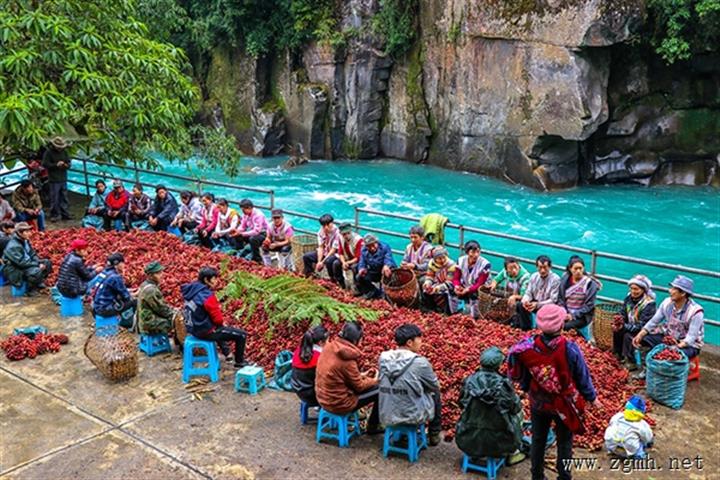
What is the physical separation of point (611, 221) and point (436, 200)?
5835 millimetres

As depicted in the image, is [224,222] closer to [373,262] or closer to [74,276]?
[74,276]

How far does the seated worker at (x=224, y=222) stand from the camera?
1251 cm

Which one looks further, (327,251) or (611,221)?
(611,221)

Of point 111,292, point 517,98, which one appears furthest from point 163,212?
point 517,98

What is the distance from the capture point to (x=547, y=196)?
80.3 feet

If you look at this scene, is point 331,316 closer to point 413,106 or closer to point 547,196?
point 547,196

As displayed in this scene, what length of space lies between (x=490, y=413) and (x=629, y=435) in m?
1.39

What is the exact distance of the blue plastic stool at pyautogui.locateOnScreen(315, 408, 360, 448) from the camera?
654 centimetres

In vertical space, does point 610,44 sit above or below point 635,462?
above

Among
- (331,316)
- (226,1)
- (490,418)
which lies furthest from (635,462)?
(226,1)

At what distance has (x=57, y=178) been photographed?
15.1 meters

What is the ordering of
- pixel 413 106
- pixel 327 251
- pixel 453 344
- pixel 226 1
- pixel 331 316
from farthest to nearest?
pixel 226 1 < pixel 413 106 < pixel 327 251 < pixel 331 316 < pixel 453 344

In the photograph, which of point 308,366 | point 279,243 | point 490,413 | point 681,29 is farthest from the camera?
point 681,29

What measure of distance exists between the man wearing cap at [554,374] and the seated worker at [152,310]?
4.56 m
